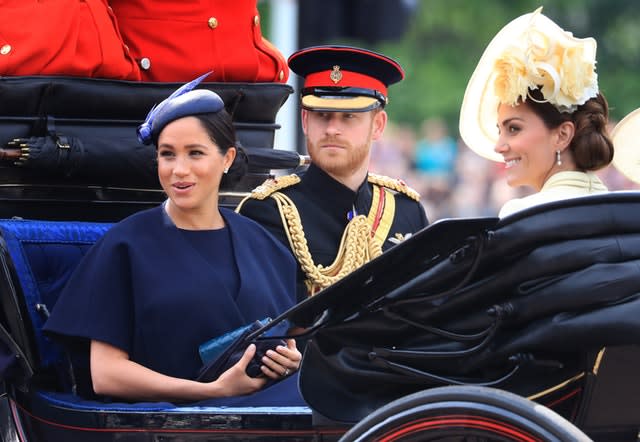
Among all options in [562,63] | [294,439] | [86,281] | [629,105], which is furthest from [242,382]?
[629,105]

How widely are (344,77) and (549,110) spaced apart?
3.16ft

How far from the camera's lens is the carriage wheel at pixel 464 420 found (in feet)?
9.37

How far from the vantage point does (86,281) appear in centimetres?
359

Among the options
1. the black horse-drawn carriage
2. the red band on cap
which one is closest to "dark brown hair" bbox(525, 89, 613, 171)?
the black horse-drawn carriage

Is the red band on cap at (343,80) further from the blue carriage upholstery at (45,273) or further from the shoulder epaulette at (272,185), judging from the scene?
the blue carriage upholstery at (45,273)

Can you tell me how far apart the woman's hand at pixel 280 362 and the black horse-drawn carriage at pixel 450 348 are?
0.63 feet

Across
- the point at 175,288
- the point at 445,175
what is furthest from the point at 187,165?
the point at 445,175

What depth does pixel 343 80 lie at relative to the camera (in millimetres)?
4445

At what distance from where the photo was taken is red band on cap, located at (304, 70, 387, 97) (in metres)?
4.44

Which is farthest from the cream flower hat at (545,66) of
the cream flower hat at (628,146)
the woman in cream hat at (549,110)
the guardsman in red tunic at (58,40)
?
the guardsman in red tunic at (58,40)

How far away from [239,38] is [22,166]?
89cm

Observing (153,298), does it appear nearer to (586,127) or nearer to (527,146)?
(527,146)

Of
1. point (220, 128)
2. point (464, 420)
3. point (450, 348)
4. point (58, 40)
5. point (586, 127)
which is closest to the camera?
point (464, 420)

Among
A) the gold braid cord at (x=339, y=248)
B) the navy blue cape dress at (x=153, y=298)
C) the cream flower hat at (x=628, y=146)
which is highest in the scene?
the cream flower hat at (x=628, y=146)
